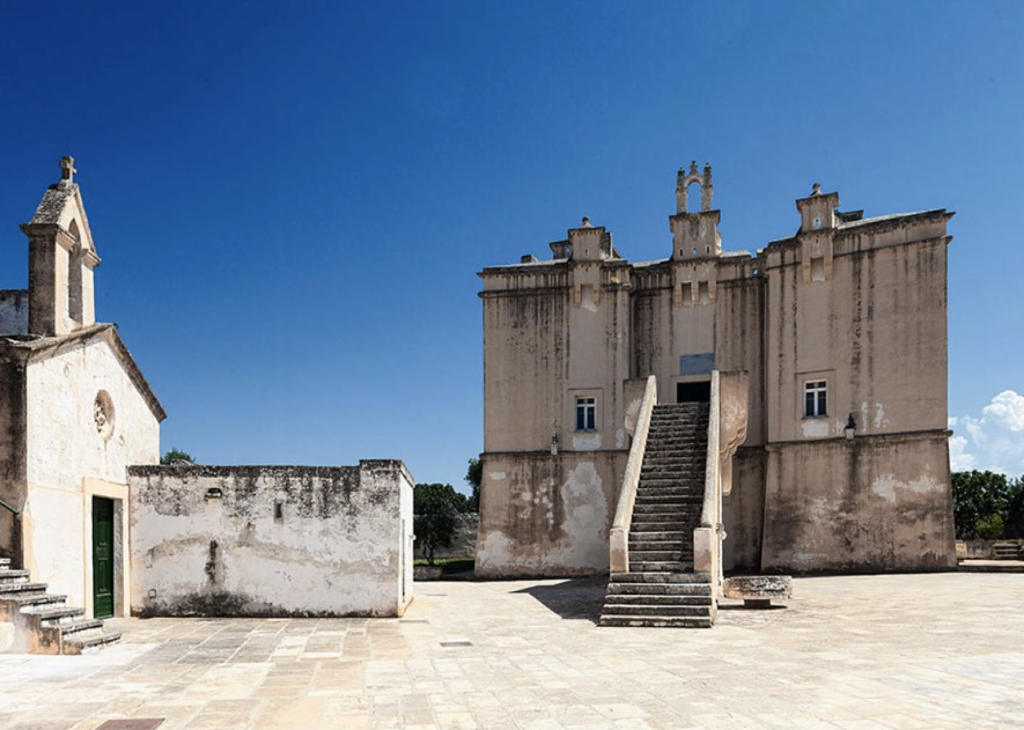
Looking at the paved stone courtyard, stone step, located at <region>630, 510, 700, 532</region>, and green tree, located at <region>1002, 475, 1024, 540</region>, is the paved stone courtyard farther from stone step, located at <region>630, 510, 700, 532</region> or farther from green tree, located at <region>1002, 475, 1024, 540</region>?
green tree, located at <region>1002, 475, 1024, 540</region>

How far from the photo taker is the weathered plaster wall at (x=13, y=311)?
50.2ft

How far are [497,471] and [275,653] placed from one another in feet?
45.7

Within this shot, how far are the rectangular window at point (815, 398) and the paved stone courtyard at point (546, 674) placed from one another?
835 cm

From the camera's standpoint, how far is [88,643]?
9750 millimetres

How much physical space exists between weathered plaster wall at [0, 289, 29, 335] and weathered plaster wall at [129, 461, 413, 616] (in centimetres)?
→ 451

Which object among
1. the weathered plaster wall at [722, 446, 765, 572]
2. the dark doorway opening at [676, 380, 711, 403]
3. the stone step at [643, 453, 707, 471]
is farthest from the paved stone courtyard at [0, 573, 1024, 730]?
the dark doorway opening at [676, 380, 711, 403]

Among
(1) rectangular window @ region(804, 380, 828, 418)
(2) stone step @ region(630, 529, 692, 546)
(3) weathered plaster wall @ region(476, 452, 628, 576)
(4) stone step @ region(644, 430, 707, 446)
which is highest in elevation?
(1) rectangular window @ region(804, 380, 828, 418)

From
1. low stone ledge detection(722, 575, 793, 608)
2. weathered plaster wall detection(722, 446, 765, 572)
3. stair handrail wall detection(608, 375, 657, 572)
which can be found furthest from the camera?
weathered plaster wall detection(722, 446, 765, 572)

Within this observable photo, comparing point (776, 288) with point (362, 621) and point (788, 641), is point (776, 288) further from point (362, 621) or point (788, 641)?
point (362, 621)

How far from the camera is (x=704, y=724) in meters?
6.43

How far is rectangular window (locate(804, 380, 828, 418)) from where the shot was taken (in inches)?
843

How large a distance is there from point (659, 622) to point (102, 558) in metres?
9.22

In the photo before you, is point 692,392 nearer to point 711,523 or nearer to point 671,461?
point 671,461

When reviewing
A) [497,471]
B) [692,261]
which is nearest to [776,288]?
[692,261]
